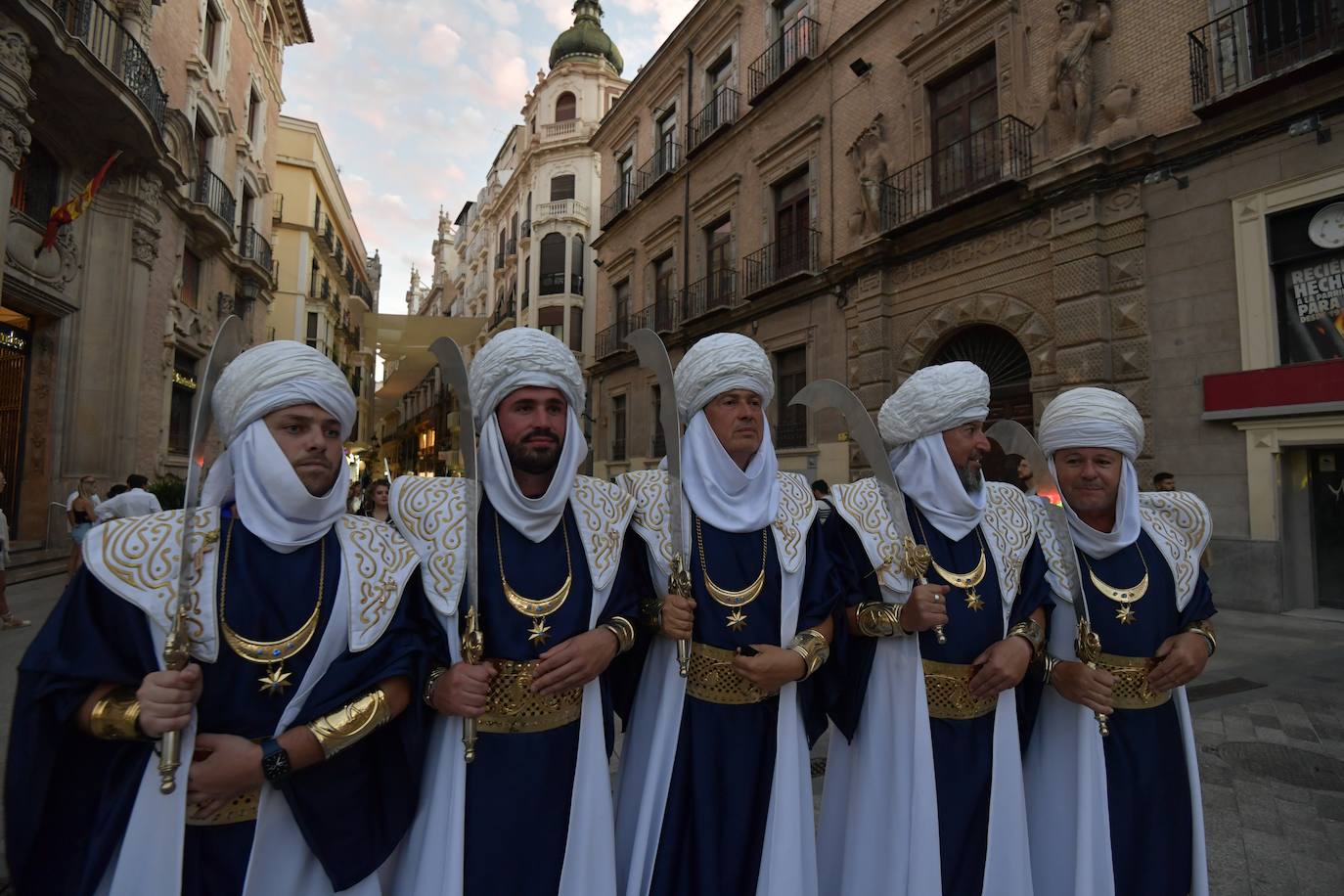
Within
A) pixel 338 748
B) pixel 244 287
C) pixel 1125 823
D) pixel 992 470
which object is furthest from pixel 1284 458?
pixel 244 287

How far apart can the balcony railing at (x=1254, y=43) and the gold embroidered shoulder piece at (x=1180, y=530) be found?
25.2 ft

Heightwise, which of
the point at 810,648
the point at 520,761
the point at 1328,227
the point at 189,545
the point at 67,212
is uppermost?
the point at 67,212

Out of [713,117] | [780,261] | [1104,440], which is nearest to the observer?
[1104,440]

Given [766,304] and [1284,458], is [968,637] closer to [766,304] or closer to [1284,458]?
[1284,458]

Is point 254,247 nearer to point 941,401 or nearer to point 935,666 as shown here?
point 941,401

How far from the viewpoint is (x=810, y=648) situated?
2.18 metres

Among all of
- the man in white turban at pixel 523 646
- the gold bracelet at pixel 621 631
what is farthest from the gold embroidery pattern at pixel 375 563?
the gold bracelet at pixel 621 631

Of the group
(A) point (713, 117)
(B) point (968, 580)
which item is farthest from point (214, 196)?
(B) point (968, 580)

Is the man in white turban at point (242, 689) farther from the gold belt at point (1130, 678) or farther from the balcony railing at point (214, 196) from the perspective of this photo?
the balcony railing at point (214, 196)

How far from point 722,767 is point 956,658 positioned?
2.77 ft

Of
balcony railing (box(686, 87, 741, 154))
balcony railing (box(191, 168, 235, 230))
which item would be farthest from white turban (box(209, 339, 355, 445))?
balcony railing (box(191, 168, 235, 230))

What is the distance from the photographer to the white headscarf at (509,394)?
2049 millimetres

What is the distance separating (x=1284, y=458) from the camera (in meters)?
7.65

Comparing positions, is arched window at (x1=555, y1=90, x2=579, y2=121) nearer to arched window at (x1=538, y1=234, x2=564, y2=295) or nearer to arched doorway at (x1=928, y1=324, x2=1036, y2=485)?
arched window at (x1=538, y1=234, x2=564, y2=295)
